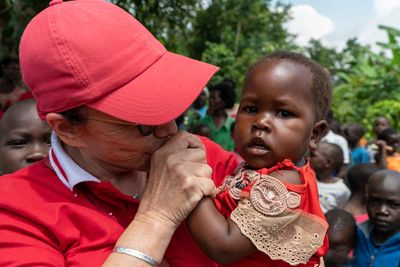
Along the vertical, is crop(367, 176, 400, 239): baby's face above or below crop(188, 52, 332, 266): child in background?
below

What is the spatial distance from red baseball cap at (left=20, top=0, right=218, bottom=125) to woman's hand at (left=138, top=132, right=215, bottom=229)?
0.17 m

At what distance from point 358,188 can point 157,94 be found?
4471mm

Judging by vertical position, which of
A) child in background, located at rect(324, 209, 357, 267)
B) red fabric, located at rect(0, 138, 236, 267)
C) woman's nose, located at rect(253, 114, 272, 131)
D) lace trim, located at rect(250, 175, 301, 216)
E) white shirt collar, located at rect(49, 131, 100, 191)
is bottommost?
child in background, located at rect(324, 209, 357, 267)

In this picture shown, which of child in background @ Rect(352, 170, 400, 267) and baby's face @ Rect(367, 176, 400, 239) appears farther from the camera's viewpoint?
baby's face @ Rect(367, 176, 400, 239)

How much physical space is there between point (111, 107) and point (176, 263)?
2.00ft

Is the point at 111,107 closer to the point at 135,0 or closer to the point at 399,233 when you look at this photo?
the point at 135,0

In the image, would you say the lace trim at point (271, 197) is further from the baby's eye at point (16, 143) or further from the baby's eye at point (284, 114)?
the baby's eye at point (16, 143)

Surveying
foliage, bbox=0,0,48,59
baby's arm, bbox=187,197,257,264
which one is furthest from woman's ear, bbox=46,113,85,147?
foliage, bbox=0,0,48,59

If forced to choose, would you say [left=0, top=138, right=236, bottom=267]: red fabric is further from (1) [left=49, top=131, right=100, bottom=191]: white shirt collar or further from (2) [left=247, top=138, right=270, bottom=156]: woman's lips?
(2) [left=247, top=138, right=270, bottom=156]: woman's lips

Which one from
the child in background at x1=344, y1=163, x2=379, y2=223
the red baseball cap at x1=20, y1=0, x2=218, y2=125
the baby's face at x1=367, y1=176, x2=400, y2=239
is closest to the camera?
the red baseball cap at x1=20, y1=0, x2=218, y2=125

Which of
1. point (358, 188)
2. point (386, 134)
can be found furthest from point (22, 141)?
point (386, 134)

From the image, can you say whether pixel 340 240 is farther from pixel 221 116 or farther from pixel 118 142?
pixel 221 116

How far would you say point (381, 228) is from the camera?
3.78 meters

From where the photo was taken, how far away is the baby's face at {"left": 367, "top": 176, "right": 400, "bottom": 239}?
12.4ft
